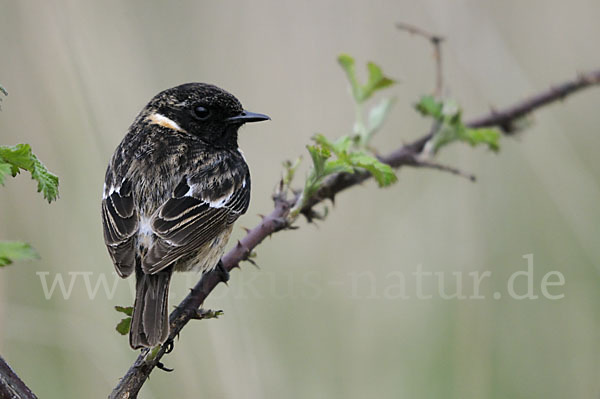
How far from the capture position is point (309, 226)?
4.50 metres

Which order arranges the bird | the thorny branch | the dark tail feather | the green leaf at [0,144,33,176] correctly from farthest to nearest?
the bird, the dark tail feather, the thorny branch, the green leaf at [0,144,33,176]

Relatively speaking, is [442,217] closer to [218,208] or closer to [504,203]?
[504,203]

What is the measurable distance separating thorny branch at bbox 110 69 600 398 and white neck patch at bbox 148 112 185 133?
1.13 meters

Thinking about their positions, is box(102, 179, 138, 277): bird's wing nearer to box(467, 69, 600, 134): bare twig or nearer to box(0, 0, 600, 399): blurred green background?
box(0, 0, 600, 399): blurred green background

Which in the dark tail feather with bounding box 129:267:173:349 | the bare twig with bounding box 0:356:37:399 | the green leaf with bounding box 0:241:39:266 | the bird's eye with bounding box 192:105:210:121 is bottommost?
the dark tail feather with bounding box 129:267:173:349

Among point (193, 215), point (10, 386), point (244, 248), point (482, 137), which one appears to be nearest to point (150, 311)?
point (244, 248)

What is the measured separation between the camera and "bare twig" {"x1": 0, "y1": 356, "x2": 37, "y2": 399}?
61.7 inches

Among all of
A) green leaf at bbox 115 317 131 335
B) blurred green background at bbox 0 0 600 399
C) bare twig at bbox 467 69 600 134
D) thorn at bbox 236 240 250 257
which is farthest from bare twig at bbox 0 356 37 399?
bare twig at bbox 467 69 600 134

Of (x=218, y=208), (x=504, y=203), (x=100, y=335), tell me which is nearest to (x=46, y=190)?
(x=218, y=208)

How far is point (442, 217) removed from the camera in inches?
177

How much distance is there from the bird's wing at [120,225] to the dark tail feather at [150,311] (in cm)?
9

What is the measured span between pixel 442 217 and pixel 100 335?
2271mm

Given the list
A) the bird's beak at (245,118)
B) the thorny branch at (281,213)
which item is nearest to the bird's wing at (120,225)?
the thorny branch at (281,213)

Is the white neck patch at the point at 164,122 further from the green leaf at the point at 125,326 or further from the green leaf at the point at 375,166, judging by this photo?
the green leaf at the point at 125,326
